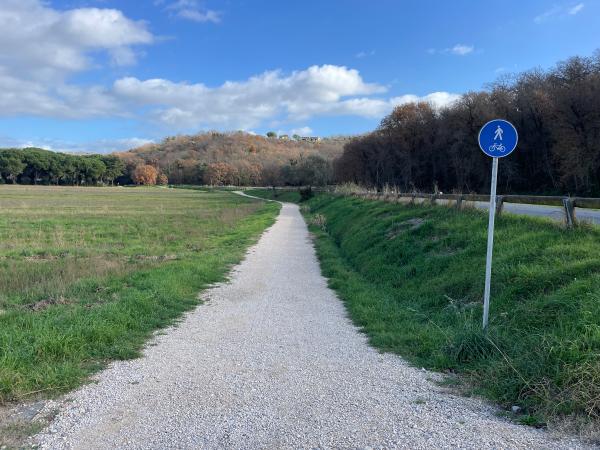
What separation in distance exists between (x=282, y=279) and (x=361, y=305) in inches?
142

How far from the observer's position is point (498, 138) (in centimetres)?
618

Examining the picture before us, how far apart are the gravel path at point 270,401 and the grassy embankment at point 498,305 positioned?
474 millimetres

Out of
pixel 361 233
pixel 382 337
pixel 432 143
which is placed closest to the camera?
pixel 382 337

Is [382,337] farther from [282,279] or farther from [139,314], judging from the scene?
[282,279]

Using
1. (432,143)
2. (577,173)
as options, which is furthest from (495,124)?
(432,143)

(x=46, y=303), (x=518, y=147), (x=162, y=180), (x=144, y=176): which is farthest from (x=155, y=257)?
(x=162, y=180)

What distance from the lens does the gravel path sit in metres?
3.90

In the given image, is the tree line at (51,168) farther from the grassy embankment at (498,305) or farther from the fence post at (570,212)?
the fence post at (570,212)

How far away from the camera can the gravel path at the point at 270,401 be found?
390 cm

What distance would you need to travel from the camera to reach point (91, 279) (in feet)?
37.4

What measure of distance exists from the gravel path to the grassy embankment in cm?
47

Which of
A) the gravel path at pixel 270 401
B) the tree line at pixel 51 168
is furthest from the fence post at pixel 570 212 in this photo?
the tree line at pixel 51 168

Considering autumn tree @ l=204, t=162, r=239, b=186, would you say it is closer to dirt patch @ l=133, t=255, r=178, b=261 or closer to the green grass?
the green grass

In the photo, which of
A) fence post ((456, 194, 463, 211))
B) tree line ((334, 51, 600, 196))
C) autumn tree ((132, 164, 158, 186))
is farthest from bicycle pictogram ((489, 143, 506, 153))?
autumn tree ((132, 164, 158, 186))
